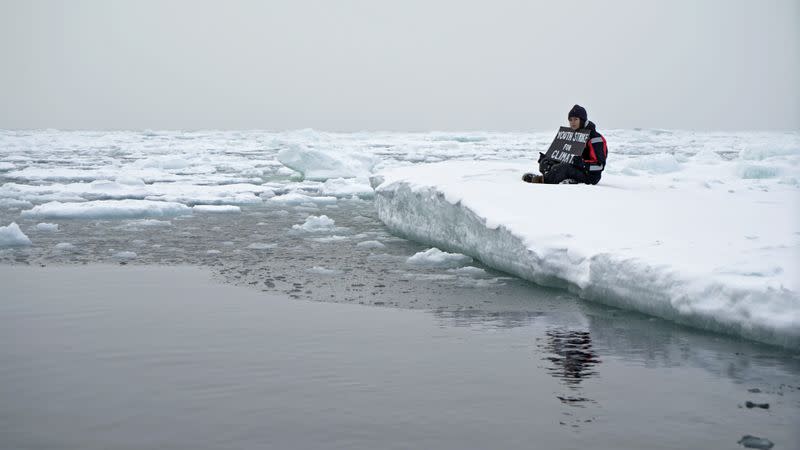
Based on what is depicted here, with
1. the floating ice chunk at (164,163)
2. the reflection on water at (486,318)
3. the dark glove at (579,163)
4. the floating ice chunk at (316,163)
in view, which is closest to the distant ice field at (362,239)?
the reflection on water at (486,318)

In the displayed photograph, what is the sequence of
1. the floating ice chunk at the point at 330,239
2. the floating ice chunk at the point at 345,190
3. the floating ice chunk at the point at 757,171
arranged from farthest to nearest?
the floating ice chunk at the point at 345,190, the floating ice chunk at the point at 757,171, the floating ice chunk at the point at 330,239

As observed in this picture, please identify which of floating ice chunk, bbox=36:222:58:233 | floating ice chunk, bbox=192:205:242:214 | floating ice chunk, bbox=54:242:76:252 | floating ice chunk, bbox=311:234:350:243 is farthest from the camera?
floating ice chunk, bbox=192:205:242:214

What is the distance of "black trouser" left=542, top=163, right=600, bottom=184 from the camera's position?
8.78 m

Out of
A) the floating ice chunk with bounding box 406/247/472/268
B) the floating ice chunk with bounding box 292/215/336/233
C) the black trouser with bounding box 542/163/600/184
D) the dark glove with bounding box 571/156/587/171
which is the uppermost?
the dark glove with bounding box 571/156/587/171

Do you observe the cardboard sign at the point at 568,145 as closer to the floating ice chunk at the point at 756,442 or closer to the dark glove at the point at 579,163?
the dark glove at the point at 579,163

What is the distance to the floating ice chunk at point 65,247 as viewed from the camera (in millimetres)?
8156

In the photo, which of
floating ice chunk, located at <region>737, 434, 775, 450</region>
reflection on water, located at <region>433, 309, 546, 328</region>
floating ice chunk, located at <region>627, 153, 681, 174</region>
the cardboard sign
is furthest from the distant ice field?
floating ice chunk, located at <region>737, 434, 775, 450</region>

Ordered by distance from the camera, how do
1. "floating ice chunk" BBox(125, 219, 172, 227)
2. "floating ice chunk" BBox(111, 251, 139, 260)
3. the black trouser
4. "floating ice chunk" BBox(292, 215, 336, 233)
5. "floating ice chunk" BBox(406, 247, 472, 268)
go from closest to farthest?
"floating ice chunk" BBox(406, 247, 472, 268) < "floating ice chunk" BBox(111, 251, 139, 260) < the black trouser < "floating ice chunk" BBox(292, 215, 336, 233) < "floating ice chunk" BBox(125, 219, 172, 227)

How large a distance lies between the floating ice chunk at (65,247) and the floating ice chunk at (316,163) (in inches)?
417

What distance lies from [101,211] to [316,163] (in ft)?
28.3

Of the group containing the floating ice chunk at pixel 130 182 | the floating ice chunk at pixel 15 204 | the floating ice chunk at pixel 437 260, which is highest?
the floating ice chunk at pixel 130 182

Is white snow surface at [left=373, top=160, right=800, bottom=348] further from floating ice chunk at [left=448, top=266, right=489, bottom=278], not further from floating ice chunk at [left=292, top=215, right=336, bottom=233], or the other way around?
floating ice chunk at [left=292, top=215, right=336, bottom=233]

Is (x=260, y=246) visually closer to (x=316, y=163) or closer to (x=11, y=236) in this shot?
(x=11, y=236)

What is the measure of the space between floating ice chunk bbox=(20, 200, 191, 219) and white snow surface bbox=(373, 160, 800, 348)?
3.50 m
